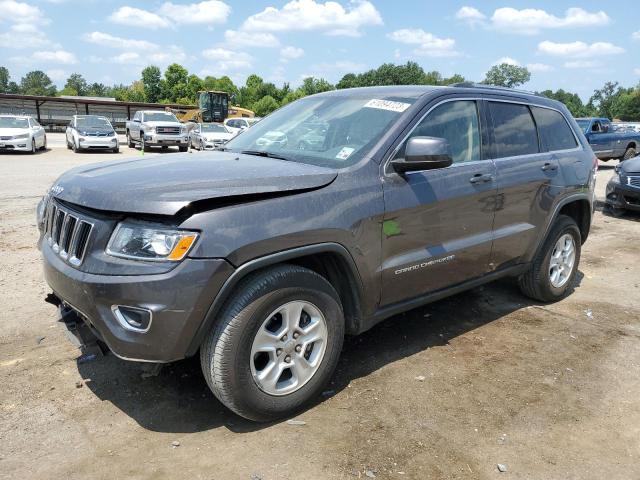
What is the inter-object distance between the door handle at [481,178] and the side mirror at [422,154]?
59 centimetres

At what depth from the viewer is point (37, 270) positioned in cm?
552

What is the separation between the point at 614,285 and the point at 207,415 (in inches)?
187

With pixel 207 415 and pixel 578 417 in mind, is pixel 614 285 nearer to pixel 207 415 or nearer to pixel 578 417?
pixel 578 417

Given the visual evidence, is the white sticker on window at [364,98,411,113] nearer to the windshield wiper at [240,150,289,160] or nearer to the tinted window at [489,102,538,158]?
the windshield wiper at [240,150,289,160]

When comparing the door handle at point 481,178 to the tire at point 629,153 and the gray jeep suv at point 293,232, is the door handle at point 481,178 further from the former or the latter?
the tire at point 629,153

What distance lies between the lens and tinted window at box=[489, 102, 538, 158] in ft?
13.7

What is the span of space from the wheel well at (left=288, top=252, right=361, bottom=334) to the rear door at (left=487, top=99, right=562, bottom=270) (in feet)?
4.80

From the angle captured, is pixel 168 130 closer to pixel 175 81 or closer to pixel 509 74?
pixel 175 81

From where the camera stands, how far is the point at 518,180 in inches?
166

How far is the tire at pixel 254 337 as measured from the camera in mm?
2656

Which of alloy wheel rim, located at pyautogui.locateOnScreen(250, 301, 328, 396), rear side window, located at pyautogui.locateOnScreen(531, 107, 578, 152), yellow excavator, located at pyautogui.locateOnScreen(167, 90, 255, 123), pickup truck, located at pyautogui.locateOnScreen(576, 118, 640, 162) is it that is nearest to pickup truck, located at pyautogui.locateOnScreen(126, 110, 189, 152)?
yellow excavator, located at pyautogui.locateOnScreen(167, 90, 255, 123)

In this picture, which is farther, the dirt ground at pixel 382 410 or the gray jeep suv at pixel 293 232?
the dirt ground at pixel 382 410

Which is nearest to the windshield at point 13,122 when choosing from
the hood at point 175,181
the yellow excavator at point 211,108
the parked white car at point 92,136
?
the parked white car at point 92,136

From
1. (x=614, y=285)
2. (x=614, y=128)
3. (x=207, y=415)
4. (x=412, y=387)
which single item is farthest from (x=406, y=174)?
(x=614, y=128)
